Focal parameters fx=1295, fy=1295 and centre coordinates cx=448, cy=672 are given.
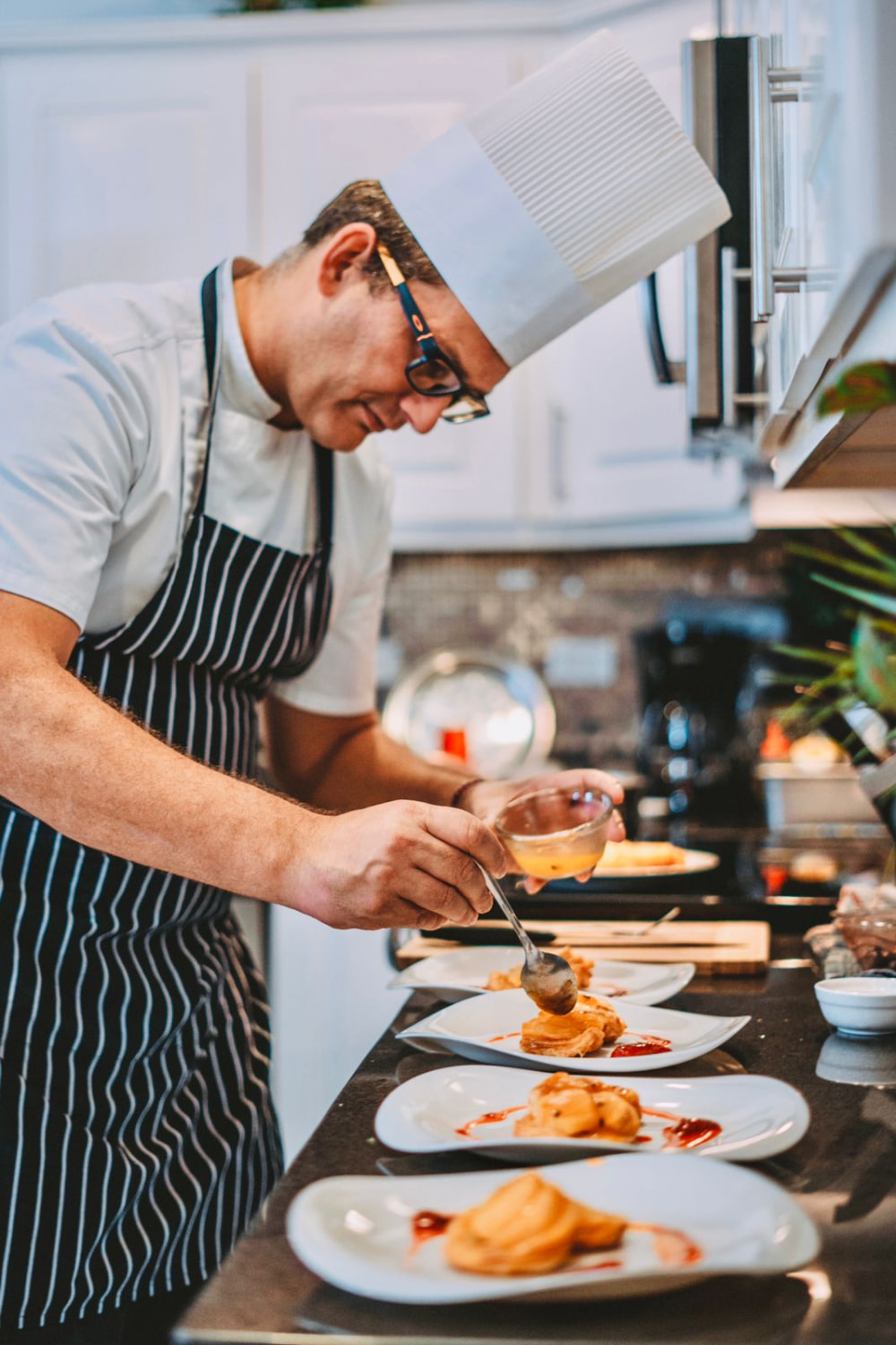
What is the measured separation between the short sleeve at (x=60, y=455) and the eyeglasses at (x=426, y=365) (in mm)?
262

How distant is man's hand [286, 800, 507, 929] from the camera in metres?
0.92

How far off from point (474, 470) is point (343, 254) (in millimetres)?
1717

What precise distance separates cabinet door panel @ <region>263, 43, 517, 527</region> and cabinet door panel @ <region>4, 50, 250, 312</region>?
0.10m

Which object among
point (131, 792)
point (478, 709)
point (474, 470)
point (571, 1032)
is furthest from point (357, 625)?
point (478, 709)

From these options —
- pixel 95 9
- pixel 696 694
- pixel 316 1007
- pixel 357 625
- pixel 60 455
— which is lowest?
pixel 316 1007

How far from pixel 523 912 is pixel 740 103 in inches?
35.1

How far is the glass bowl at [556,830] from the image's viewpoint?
1.17 m

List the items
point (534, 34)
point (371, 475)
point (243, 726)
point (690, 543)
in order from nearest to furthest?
point (243, 726) < point (371, 475) < point (534, 34) < point (690, 543)

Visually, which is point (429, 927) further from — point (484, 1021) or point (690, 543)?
point (690, 543)

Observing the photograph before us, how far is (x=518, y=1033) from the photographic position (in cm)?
99

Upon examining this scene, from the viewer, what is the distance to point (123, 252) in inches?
115

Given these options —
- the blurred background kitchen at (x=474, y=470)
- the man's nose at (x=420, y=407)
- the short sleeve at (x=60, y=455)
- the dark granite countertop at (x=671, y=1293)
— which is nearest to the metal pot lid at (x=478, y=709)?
the blurred background kitchen at (x=474, y=470)

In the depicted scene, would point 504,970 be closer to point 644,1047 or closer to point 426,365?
point 644,1047

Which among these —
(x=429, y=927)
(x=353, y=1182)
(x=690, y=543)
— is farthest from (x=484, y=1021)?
(x=690, y=543)
